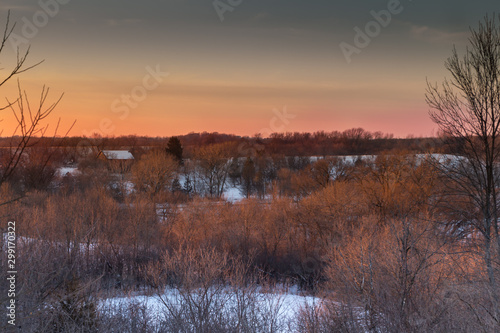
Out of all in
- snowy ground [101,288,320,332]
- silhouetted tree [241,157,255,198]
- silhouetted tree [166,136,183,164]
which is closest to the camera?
snowy ground [101,288,320,332]

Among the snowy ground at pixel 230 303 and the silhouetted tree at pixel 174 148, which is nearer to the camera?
the snowy ground at pixel 230 303

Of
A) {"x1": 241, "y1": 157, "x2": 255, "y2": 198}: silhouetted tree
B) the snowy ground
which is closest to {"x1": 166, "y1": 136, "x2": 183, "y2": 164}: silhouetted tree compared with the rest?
{"x1": 241, "y1": 157, "x2": 255, "y2": 198}: silhouetted tree

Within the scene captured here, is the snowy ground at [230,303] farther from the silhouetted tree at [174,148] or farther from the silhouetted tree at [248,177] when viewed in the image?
the silhouetted tree at [174,148]

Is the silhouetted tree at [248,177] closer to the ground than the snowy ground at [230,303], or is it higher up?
higher up

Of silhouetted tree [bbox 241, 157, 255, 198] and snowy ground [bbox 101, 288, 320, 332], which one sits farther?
silhouetted tree [bbox 241, 157, 255, 198]

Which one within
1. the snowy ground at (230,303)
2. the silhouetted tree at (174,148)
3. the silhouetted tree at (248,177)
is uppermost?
the silhouetted tree at (174,148)

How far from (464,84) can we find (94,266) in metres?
25.4

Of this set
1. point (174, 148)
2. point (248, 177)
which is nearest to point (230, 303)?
point (248, 177)

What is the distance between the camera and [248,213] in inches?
1302

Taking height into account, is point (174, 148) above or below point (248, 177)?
above

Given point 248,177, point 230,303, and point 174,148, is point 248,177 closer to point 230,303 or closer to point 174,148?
point 174,148

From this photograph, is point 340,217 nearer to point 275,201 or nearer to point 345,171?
point 275,201

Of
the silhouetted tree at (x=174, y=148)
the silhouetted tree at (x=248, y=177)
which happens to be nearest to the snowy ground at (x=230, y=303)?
the silhouetted tree at (x=248, y=177)

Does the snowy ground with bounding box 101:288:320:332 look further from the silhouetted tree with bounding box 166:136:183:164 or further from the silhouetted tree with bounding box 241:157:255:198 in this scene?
the silhouetted tree with bounding box 166:136:183:164
